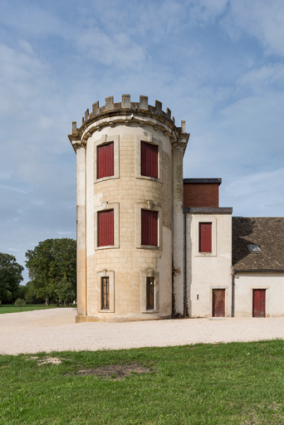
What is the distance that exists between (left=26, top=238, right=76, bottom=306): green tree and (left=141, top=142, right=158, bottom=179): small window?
111 feet

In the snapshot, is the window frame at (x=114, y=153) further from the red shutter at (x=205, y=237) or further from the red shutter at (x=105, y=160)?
the red shutter at (x=205, y=237)

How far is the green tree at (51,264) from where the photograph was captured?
52.9 meters

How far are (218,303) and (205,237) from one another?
4.56m

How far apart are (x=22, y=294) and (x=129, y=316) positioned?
6263 cm

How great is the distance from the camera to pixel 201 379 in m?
7.15

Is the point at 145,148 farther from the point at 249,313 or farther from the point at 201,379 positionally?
the point at 201,379

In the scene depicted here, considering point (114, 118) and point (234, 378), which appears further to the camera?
point (114, 118)

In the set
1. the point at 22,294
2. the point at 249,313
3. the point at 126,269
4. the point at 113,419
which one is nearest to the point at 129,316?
the point at 126,269

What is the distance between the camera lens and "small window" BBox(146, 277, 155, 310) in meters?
→ 20.7

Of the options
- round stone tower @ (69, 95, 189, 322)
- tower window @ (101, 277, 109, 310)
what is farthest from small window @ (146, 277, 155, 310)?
tower window @ (101, 277, 109, 310)

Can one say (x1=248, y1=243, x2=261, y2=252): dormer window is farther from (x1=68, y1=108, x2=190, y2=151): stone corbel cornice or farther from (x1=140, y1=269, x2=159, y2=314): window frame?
(x1=68, y1=108, x2=190, y2=151): stone corbel cornice

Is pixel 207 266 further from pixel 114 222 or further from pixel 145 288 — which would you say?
pixel 114 222

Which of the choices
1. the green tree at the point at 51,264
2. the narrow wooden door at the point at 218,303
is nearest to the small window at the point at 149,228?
the narrow wooden door at the point at 218,303

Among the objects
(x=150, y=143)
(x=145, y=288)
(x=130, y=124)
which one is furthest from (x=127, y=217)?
(x=130, y=124)
